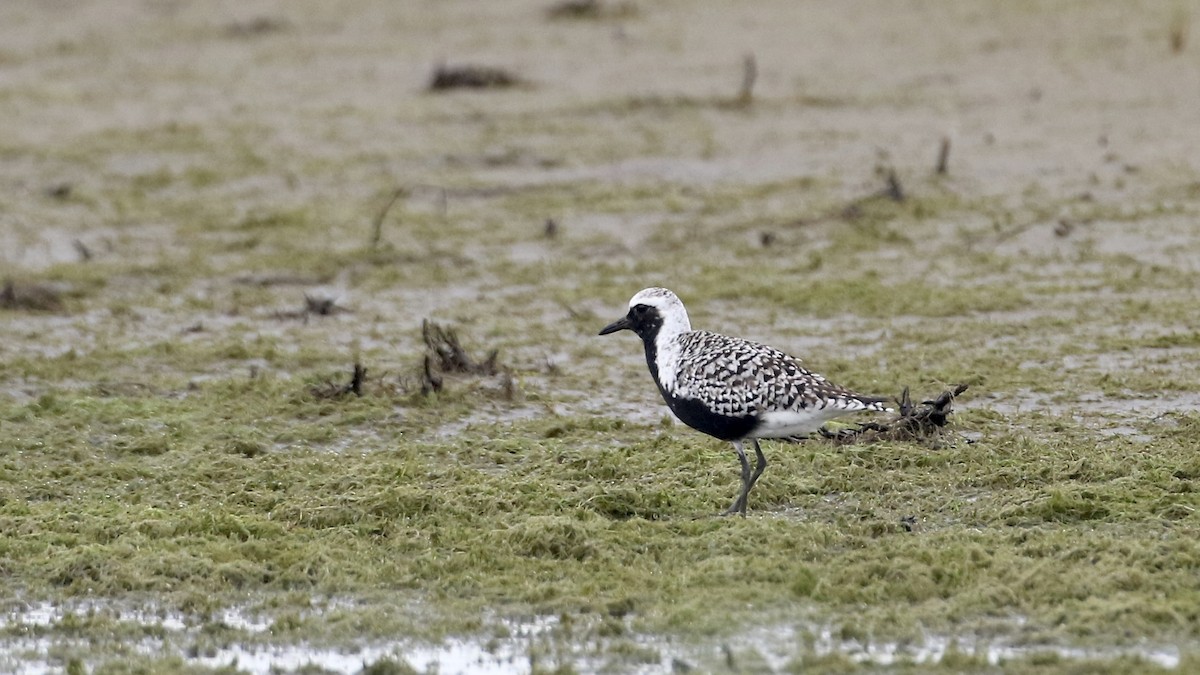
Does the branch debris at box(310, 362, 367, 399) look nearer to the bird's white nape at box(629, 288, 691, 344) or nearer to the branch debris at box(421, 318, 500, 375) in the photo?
the branch debris at box(421, 318, 500, 375)

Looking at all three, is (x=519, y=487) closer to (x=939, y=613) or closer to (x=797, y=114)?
(x=939, y=613)

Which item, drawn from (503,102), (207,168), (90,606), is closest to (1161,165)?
(503,102)

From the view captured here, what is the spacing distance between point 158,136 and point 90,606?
11.3 meters

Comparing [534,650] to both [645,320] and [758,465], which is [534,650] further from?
[645,320]

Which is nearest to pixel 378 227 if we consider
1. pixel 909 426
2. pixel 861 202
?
pixel 861 202

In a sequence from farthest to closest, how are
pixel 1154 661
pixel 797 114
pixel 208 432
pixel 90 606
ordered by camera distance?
pixel 797 114 → pixel 208 432 → pixel 90 606 → pixel 1154 661

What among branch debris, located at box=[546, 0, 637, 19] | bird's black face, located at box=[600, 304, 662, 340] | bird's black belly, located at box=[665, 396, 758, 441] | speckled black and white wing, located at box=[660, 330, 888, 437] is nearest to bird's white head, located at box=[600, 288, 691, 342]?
bird's black face, located at box=[600, 304, 662, 340]

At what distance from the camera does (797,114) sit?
17.1 m

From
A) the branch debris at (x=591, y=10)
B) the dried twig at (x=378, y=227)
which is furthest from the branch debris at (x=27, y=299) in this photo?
the branch debris at (x=591, y=10)


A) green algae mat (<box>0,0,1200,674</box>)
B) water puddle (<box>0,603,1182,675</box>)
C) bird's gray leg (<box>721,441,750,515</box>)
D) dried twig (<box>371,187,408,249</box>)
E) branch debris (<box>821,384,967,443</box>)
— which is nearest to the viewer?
water puddle (<box>0,603,1182,675</box>)

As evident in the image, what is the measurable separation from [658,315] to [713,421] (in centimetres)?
85

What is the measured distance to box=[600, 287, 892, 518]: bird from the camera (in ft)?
24.0

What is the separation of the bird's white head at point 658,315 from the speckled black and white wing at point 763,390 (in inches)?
16.2

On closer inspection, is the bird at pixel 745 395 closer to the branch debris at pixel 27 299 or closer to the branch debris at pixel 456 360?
the branch debris at pixel 456 360
